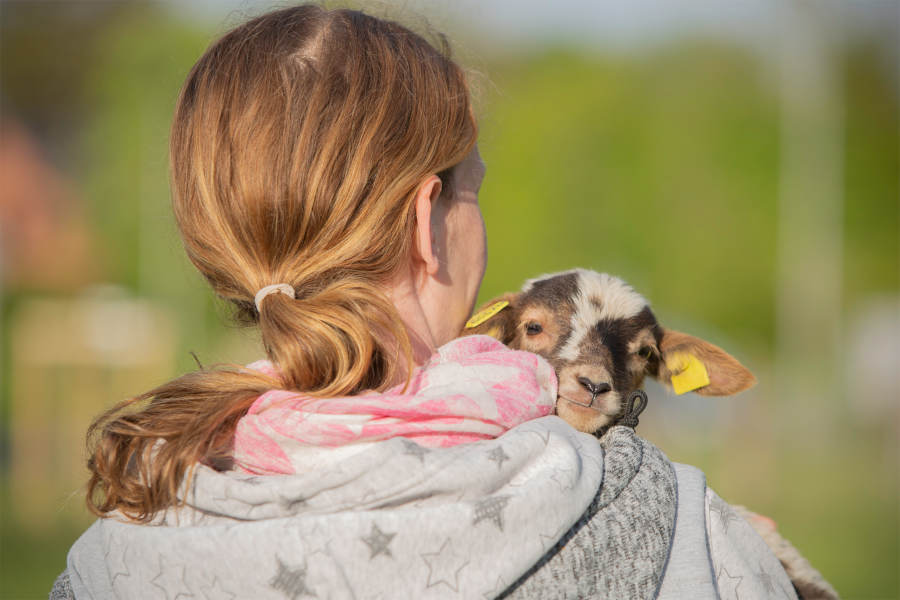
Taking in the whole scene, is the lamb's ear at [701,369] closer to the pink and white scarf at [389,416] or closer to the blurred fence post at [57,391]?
the pink and white scarf at [389,416]

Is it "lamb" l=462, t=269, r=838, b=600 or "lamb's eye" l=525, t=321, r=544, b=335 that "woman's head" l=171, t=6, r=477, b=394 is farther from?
"lamb's eye" l=525, t=321, r=544, b=335

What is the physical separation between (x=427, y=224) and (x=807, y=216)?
26.2 metres

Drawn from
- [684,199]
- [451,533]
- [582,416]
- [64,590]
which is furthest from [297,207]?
[684,199]

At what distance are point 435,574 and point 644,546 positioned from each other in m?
0.39

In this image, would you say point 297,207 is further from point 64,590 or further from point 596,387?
point 596,387

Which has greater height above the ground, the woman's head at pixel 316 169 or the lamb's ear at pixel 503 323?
the woman's head at pixel 316 169

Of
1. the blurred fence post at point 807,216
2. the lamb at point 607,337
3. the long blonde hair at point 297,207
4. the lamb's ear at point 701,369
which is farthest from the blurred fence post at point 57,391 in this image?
the blurred fence post at point 807,216

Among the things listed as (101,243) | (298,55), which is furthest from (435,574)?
(101,243)

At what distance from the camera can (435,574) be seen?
1.69 m

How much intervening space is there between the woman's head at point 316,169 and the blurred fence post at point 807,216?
24.7 metres

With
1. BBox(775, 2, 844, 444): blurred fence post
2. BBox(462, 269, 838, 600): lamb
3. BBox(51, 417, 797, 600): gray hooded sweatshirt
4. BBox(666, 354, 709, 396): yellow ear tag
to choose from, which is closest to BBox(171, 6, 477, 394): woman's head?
BBox(51, 417, 797, 600): gray hooded sweatshirt

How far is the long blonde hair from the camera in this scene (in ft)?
6.30

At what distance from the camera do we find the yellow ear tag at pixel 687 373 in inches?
137

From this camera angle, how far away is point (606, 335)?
3508mm
